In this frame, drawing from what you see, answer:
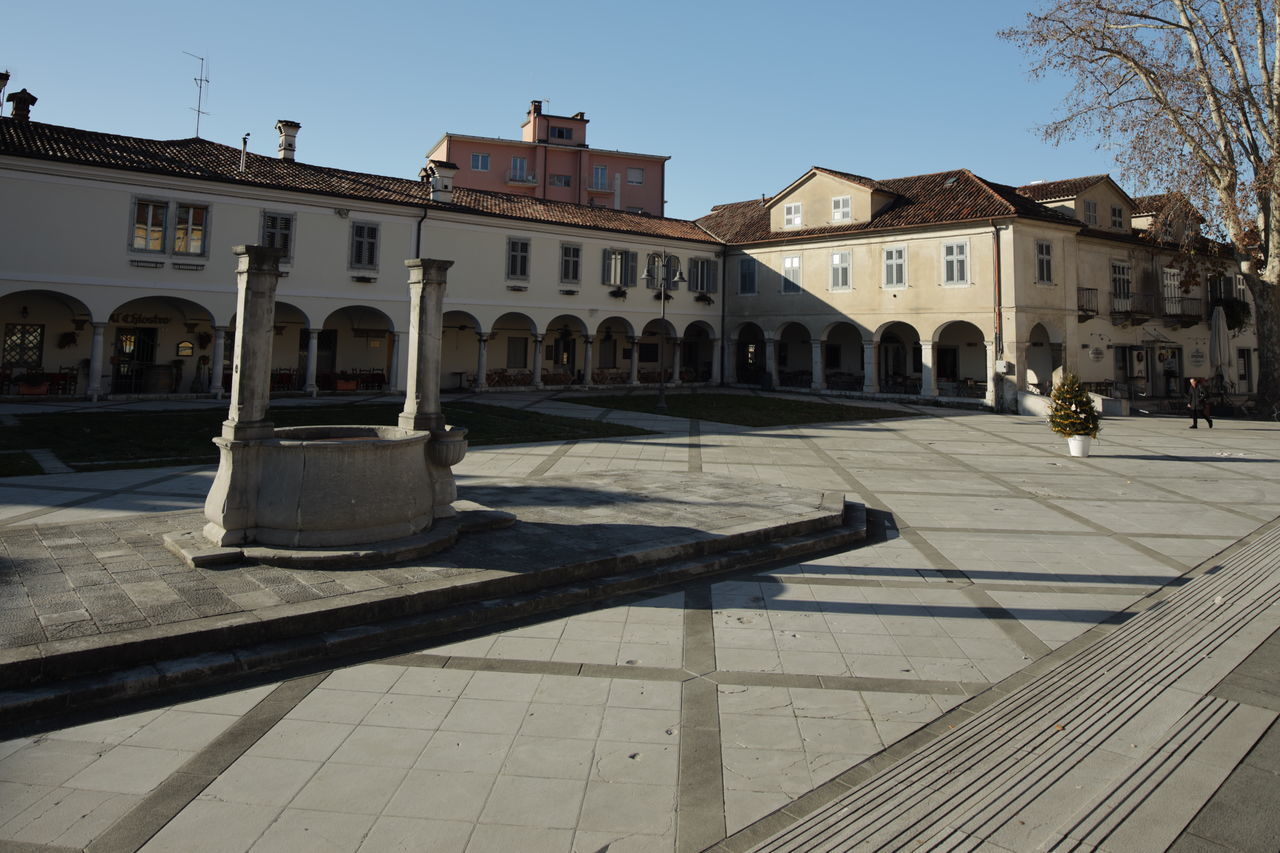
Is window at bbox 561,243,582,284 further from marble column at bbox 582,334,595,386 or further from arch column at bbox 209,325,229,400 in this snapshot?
arch column at bbox 209,325,229,400

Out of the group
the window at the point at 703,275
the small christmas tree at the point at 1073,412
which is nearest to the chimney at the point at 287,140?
the window at the point at 703,275

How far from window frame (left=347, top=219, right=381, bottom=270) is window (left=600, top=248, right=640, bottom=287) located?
9656 mm

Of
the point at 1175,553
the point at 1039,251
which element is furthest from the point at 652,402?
the point at 1175,553

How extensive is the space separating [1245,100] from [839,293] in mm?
14664

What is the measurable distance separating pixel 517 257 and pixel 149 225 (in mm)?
12317

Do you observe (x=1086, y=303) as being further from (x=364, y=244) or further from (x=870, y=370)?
(x=364, y=244)

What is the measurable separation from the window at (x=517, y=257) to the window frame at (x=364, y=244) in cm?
519

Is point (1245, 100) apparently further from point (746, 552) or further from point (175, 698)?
point (175, 698)

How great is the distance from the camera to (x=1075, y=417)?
16031 millimetres

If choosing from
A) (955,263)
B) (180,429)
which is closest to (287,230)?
(180,429)

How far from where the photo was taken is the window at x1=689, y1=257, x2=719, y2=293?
114ft

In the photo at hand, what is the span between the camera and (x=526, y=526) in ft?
26.1

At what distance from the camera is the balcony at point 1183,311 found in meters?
32.3

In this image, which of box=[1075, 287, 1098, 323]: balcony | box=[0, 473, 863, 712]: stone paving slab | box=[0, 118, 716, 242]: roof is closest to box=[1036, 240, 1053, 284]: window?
box=[1075, 287, 1098, 323]: balcony
